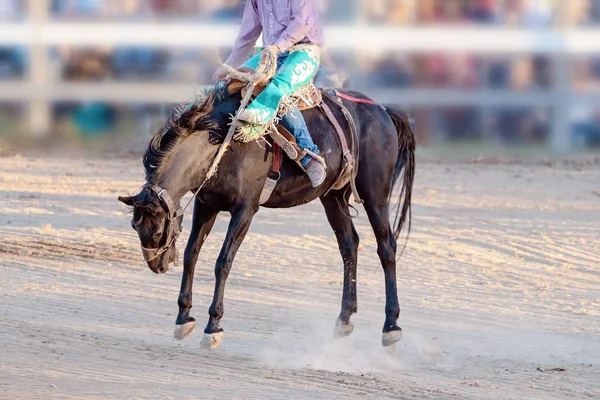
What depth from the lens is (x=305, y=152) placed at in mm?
7574

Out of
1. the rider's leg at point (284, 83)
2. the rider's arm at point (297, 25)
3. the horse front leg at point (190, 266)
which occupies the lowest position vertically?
the horse front leg at point (190, 266)

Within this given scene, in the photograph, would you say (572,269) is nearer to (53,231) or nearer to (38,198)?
(53,231)

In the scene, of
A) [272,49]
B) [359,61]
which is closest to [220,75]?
[272,49]

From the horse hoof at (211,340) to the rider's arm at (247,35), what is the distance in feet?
5.79

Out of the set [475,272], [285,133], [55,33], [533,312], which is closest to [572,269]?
[475,272]

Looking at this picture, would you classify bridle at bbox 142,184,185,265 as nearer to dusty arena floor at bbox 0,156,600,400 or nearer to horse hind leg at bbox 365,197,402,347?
dusty arena floor at bbox 0,156,600,400

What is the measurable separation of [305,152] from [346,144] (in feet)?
1.66

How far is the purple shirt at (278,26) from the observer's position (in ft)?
25.3

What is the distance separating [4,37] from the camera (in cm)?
1249

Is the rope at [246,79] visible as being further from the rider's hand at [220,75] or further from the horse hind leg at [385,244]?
the horse hind leg at [385,244]

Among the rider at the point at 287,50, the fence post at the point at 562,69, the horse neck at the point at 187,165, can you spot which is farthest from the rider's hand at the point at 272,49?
the fence post at the point at 562,69

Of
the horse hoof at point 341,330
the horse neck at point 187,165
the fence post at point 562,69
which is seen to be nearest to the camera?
the horse neck at point 187,165

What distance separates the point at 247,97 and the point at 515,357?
232 cm

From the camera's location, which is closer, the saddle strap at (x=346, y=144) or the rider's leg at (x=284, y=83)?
the rider's leg at (x=284, y=83)
